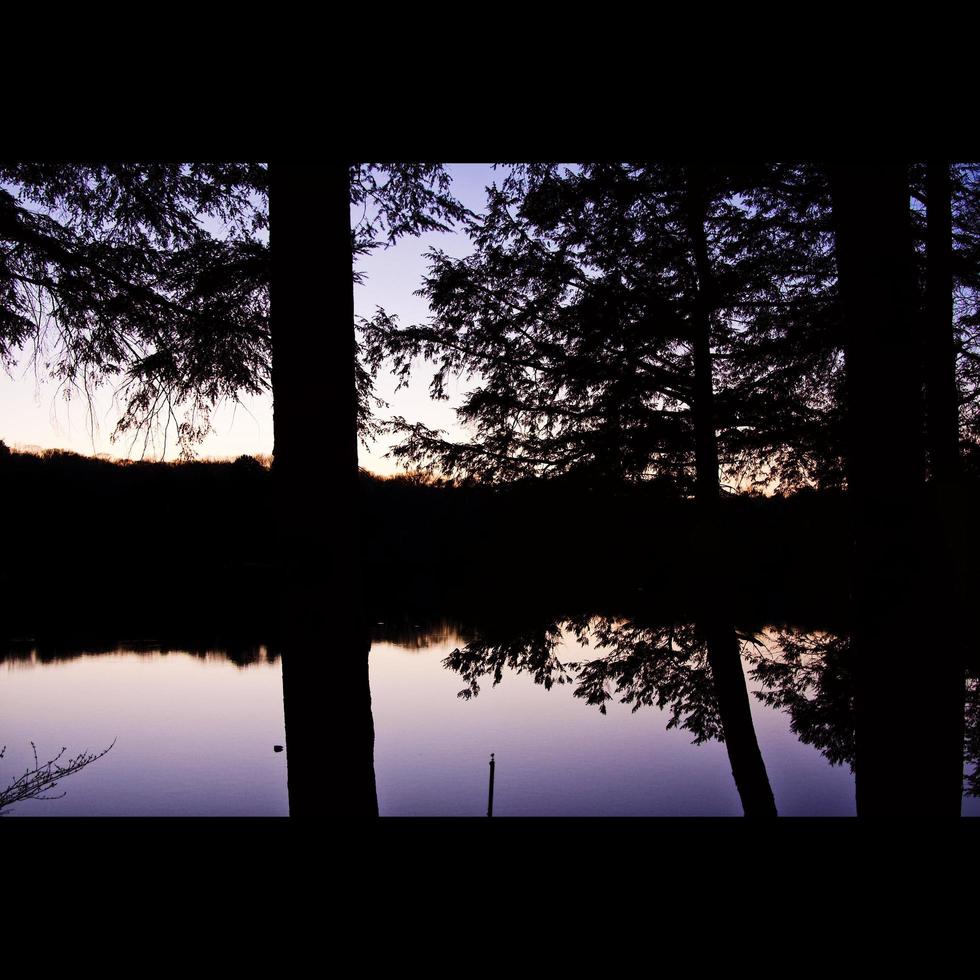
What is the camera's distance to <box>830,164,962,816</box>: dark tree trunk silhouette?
328cm

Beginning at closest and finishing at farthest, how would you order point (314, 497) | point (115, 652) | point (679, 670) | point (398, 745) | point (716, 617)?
1. point (314, 497)
2. point (716, 617)
3. point (679, 670)
4. point (398, 745)
5. point (115, 652)

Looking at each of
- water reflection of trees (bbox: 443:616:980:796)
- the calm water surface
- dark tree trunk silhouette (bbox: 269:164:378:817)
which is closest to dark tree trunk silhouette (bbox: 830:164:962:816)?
dark tree trunk silhouette (bbox: 269:164:378:817)

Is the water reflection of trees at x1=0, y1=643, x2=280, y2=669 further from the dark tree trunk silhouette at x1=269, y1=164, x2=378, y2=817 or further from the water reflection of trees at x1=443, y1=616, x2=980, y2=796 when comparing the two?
the dark tree trunk silhouette at x1=269, y1=164, x2=378, y2=817

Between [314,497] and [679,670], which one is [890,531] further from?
[679,670]

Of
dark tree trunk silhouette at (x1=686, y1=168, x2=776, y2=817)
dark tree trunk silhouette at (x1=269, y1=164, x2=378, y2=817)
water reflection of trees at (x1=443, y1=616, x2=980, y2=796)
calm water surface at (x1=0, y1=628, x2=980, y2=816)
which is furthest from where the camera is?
calm water surface at (x1=0, y1=628, x2=980, y2=816)

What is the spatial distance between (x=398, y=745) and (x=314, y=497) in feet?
170

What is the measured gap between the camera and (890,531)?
328cm

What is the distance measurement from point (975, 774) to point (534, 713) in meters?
56.8

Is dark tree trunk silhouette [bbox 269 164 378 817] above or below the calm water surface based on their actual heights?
above

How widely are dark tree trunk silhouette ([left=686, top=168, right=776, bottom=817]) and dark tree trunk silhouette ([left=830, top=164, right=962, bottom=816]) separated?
17.8 feet

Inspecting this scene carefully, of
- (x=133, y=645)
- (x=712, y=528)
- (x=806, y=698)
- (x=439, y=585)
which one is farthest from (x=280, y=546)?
(x=133, y=645)

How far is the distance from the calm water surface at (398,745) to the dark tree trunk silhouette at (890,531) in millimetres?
21271

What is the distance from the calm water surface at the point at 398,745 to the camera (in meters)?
36.9

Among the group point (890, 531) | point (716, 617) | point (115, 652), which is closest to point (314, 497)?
point (890, 531)
